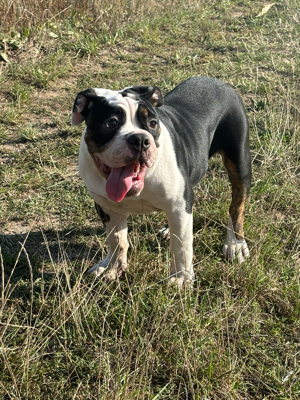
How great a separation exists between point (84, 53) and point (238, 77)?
7.35ft

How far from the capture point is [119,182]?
2.96 m

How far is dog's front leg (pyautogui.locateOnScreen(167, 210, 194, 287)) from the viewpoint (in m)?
3.22

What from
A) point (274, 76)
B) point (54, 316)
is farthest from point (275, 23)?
point (54, 316)

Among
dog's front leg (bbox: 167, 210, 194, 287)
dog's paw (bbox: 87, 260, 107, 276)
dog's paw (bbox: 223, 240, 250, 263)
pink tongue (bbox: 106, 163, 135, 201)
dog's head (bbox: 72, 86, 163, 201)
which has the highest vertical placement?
dog's head (bbox: 72, 86, 163, 201)

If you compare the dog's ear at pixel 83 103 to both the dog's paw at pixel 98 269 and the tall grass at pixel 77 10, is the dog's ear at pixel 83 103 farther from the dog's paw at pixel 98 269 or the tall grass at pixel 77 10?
the tall grass at pixel 77 10

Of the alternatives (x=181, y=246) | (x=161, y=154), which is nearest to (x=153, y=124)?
(x=161, y=154)

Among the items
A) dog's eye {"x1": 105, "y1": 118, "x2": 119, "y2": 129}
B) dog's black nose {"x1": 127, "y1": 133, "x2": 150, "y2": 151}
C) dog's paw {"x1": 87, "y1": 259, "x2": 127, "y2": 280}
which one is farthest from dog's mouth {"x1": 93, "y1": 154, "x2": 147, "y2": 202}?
dog's paw {"x1": 87, "y1": 259, "x2": 127, "y2": 280}

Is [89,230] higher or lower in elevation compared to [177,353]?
lower

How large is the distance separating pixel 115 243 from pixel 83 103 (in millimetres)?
1044

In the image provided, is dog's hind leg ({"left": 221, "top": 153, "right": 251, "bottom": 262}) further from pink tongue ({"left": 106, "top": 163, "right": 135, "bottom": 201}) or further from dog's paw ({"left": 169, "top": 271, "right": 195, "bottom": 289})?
pink tongue ({"left": 106, "top": 163, "right": 135, "bottom": 201})

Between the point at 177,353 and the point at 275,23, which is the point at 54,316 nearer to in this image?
the point at 177,353

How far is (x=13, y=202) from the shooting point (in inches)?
174

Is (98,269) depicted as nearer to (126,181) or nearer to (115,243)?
(115,243)

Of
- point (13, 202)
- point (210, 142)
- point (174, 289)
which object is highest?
point (210, 142)
